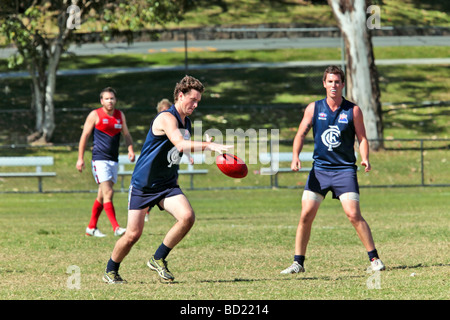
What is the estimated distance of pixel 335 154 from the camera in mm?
9172

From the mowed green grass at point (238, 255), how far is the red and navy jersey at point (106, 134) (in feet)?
4.37

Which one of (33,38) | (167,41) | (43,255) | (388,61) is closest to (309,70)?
(388,61)

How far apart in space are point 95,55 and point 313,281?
31.8 metres

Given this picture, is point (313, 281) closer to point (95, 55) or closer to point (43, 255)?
point (43, 255)

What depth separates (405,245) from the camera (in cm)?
1144

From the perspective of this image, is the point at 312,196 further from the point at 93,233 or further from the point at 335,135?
the point at 93,233

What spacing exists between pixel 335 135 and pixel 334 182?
0.52 metres

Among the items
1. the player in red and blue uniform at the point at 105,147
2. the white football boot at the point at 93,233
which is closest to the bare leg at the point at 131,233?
the player in red and blue uniform at the point at 105,147

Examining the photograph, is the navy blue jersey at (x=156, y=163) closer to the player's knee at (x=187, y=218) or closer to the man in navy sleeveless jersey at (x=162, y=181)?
the man in navy sleeveless jersey at (x=162, y=181)

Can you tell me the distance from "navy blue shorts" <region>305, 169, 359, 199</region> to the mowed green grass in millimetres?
907

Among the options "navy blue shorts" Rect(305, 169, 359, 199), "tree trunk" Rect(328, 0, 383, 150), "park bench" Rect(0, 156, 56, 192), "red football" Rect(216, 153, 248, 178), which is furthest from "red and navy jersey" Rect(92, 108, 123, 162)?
"tree trunk" Rect(328, 0, 383, 150)

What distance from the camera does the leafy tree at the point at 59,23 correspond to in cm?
2509

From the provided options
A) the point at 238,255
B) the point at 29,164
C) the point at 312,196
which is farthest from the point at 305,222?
the point at 29,164

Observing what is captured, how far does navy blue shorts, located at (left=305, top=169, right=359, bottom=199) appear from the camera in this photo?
9.11 meters
